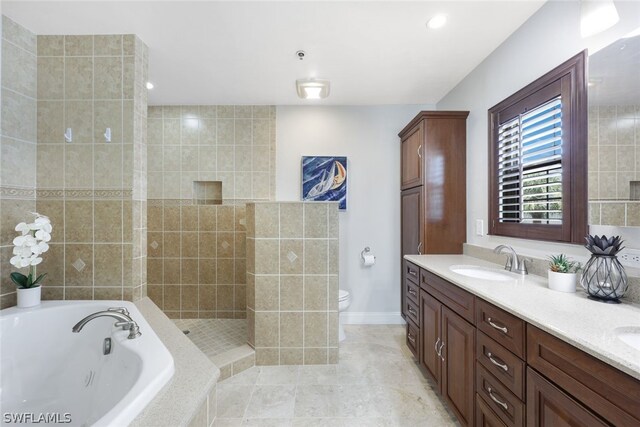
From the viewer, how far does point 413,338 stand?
2119 millimetres

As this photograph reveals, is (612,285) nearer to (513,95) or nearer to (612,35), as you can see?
(612,35)

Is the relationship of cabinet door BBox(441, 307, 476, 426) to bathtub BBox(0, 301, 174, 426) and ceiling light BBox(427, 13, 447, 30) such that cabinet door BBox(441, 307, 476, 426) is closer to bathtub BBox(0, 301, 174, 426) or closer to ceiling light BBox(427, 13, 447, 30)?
bathtub BBox(0, 301, 174, 426)

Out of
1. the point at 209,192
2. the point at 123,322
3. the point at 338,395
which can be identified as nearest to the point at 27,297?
the point at 123,322

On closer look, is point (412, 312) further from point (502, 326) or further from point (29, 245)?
point (29, 245)

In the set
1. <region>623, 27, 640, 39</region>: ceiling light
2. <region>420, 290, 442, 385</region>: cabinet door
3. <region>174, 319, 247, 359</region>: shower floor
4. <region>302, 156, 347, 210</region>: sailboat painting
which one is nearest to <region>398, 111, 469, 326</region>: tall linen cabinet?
<region>420, 290, 442, 385</region>: cabinet door

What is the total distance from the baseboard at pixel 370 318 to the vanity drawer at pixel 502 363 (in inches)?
68.7

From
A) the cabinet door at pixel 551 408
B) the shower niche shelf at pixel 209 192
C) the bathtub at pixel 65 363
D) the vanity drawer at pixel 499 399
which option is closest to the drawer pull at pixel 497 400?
the vanity drawer at pixel 499 399

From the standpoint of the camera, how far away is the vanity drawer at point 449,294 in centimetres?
138

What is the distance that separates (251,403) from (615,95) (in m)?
2.58

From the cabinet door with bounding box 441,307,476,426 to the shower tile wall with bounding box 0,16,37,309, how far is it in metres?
2.75

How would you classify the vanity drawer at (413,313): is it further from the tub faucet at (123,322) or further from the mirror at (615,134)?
the tub faucet at (123,322)

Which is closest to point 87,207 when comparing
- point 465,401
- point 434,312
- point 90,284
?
point 90,284

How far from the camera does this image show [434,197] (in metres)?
2.32

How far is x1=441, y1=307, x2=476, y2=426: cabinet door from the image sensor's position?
1358 mm
